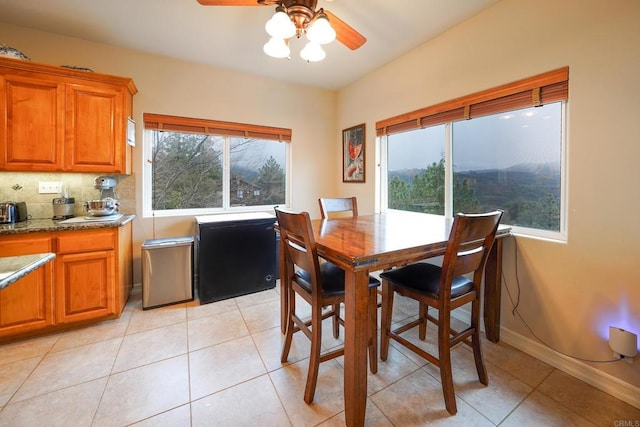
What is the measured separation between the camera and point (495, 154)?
7.25 feet

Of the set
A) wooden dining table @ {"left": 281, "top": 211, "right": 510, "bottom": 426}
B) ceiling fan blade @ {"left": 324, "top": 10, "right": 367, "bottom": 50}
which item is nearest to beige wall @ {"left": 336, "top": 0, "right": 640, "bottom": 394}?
wooden dining table @ {"left": 281, "top": 211, "right": 510, "bottom": 426}

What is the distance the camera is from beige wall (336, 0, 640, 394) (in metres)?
1.49

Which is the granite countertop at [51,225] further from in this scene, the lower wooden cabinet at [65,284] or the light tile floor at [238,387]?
the light tile floor at [238,387]

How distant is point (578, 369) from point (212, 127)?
378 centimetres

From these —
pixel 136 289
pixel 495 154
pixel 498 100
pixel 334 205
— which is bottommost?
pixel 136 289

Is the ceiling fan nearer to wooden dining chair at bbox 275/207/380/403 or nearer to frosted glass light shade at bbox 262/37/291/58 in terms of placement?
frosted glass light shade at bbox 262/37/291/58

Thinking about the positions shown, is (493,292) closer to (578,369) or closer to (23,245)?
(578,369)

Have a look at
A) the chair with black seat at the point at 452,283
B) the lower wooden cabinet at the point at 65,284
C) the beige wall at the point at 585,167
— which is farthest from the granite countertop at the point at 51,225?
the beige wall at the point at 585,167

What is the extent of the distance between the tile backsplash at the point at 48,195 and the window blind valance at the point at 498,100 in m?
3.00

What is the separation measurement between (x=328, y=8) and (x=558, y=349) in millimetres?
2916

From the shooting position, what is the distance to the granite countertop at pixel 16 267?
0.85 m

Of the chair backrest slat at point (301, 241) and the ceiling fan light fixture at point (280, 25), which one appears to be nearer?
the chair backrest slat at point (301, 241)

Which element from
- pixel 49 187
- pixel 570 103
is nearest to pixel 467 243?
pixel 570 103

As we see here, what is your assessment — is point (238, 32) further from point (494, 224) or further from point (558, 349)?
point (558, 349)
